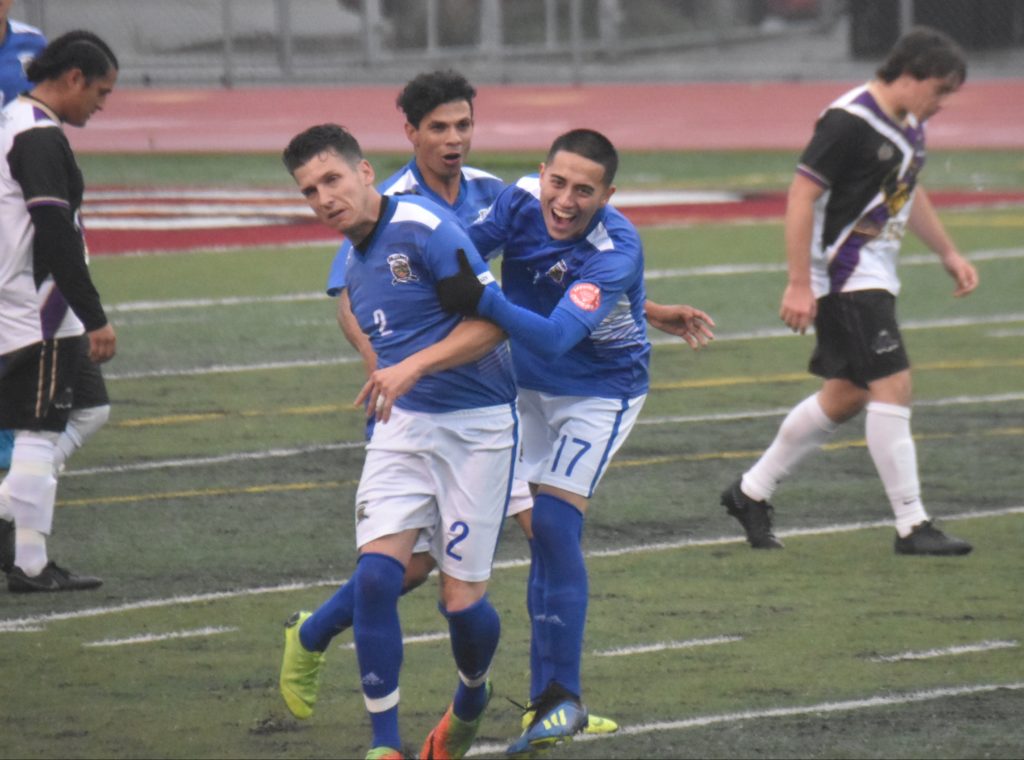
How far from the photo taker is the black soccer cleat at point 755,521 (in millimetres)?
8719

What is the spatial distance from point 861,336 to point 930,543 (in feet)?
3.03

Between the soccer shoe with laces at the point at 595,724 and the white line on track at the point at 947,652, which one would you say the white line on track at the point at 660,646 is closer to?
the white line on track at the point at 947,652

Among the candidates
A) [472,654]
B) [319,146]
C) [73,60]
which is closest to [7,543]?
[73,60]

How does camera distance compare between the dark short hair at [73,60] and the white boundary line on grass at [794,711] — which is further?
the dark short hair at [73,60]

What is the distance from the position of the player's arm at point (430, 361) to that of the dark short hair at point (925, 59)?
3188mm

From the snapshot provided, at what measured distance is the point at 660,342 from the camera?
13852 mm

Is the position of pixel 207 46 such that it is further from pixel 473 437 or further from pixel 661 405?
pixel 473 437

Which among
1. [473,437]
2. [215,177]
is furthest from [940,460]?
[215,177]

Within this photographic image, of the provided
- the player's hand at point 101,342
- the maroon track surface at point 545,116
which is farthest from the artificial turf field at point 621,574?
the maroon track surface at point 545,116

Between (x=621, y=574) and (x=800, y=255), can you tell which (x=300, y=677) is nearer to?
(x=621, y=574)

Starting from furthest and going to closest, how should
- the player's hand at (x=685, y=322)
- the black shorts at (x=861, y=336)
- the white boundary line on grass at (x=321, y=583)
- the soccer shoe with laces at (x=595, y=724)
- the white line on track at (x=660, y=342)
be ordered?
the white line on track at (x=660, y=342), the black shorts at (x=861, y=336), the white boundary line on grass at (x=321, y=583), the player's hand at (x=685, y=322), the soccer shoe with laces at (x=595, y=724)

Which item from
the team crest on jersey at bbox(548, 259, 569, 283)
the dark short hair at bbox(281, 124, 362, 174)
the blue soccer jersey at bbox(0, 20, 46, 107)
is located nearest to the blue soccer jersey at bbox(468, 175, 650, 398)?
the team crest on jersey at bbox(548, 259, 569, 283)

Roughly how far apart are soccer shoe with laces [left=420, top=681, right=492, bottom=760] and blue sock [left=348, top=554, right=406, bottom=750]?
230 mm

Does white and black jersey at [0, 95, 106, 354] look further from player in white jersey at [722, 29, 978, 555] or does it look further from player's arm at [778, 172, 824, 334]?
player in white jersey at [722, 29, 978, 555]
